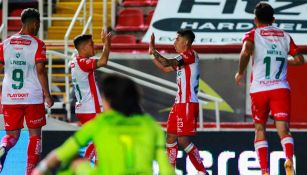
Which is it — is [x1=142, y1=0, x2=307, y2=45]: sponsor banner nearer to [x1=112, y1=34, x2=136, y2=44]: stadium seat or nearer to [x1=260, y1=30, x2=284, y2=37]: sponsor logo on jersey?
[x1=112, y1=34, x2=136, y2=44]: stadium seat

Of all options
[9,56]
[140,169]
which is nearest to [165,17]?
[9,56]

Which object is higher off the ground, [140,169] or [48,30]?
[140,169]

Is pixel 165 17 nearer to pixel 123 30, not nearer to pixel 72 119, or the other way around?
pixel 123 30

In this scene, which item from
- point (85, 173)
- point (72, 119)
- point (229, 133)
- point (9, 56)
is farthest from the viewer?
point (72, 119)

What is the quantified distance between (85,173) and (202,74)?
36.2ft

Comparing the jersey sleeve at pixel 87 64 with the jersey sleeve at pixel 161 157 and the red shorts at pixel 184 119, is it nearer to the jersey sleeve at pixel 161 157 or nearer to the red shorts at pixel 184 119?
the red shorts at pixel 184 119

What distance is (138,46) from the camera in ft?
60.6

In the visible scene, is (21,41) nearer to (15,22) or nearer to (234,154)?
(234,154)

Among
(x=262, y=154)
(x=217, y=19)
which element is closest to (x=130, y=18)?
(x=217, y=19)

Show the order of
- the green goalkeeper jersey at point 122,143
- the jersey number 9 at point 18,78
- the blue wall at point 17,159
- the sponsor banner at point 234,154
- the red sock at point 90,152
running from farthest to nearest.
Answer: the sponsor banner at point 234,154 < the blue wall at point 17,159 < the red sock at point 90,152 < the jersey number 9 at point 18,78 < the green goalkeeper jersey at point 122,143

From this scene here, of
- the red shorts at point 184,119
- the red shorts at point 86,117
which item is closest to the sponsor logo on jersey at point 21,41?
the red shorts at point 86,117

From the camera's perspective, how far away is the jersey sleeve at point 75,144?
7.62 metres

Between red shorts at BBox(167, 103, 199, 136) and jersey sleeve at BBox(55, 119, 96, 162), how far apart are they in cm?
547

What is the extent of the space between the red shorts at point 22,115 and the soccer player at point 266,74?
2483 mm
